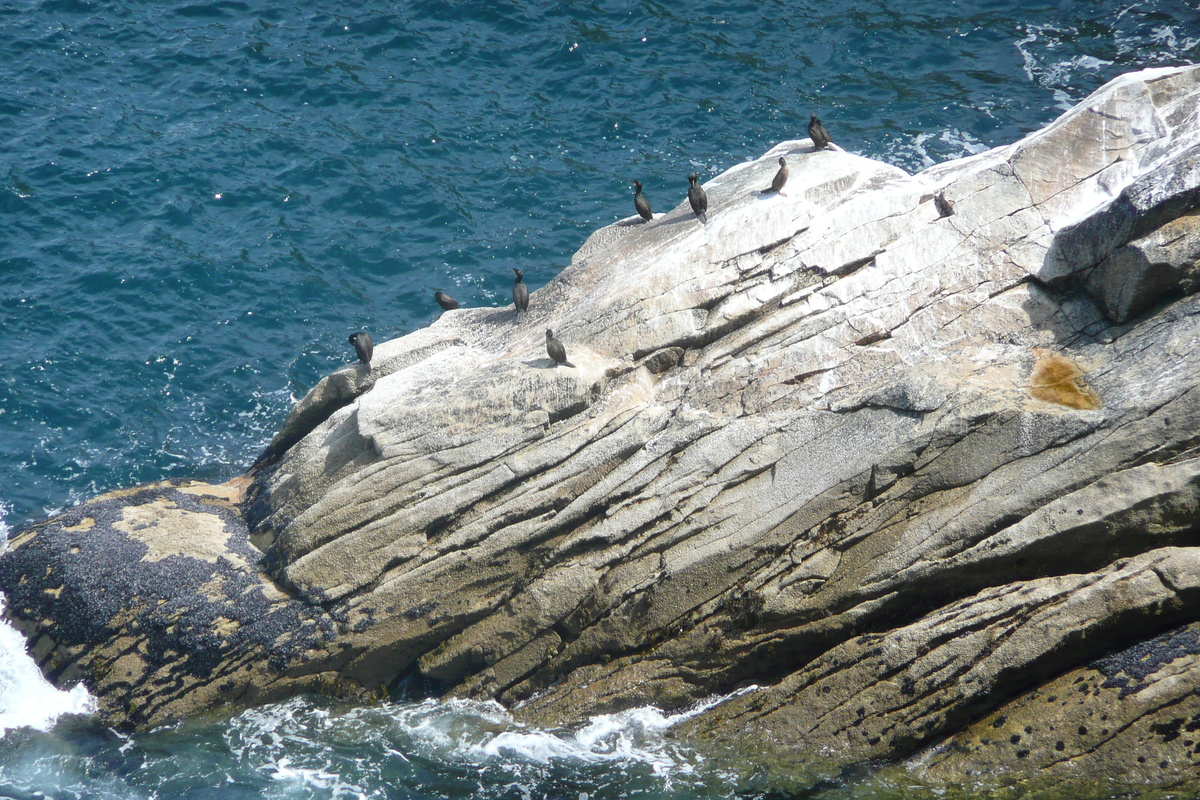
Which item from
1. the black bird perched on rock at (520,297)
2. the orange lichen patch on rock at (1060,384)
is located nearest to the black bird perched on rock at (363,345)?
the black bird perched on rock at (520,297)

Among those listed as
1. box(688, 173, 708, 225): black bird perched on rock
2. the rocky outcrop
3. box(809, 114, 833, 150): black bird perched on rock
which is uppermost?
box(809, 114, 833, 150): black bird perched on rock

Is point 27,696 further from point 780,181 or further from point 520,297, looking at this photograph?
point 780,181

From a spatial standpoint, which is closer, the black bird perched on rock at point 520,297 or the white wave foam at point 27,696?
the white wave foam at point 27,696

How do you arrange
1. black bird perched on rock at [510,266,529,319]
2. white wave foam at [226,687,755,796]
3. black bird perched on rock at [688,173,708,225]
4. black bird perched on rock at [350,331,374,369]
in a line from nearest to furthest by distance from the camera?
white wave foam at [226,687,755,796] → black bird perched on rock at [688,173,708,225] → black bird perched on rock at [350,331,374,369] → black bird perched on rock at [510,266,529,319]

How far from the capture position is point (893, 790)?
11680 millimetres

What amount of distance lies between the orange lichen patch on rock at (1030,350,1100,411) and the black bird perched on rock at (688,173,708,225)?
608cm

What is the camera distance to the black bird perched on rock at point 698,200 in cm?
1641

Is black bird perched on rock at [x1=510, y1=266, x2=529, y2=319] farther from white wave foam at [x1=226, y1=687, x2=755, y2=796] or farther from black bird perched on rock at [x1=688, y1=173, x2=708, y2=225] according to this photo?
white wave foam at [x1=226, y1=687, x2=755, y2=796]

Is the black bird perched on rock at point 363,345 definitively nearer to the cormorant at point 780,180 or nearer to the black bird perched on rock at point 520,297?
the black bird perched on rock at point 520,297

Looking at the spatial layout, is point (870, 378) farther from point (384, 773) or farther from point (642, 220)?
point (384, 773)

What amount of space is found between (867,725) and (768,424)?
4.46m

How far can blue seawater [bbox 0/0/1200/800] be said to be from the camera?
21375 mm

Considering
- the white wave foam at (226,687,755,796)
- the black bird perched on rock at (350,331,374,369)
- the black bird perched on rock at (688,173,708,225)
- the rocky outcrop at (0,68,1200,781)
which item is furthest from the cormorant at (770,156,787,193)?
the white wave foam at (226,687,755,796)

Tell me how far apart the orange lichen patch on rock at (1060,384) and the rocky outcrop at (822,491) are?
4 centimetres
